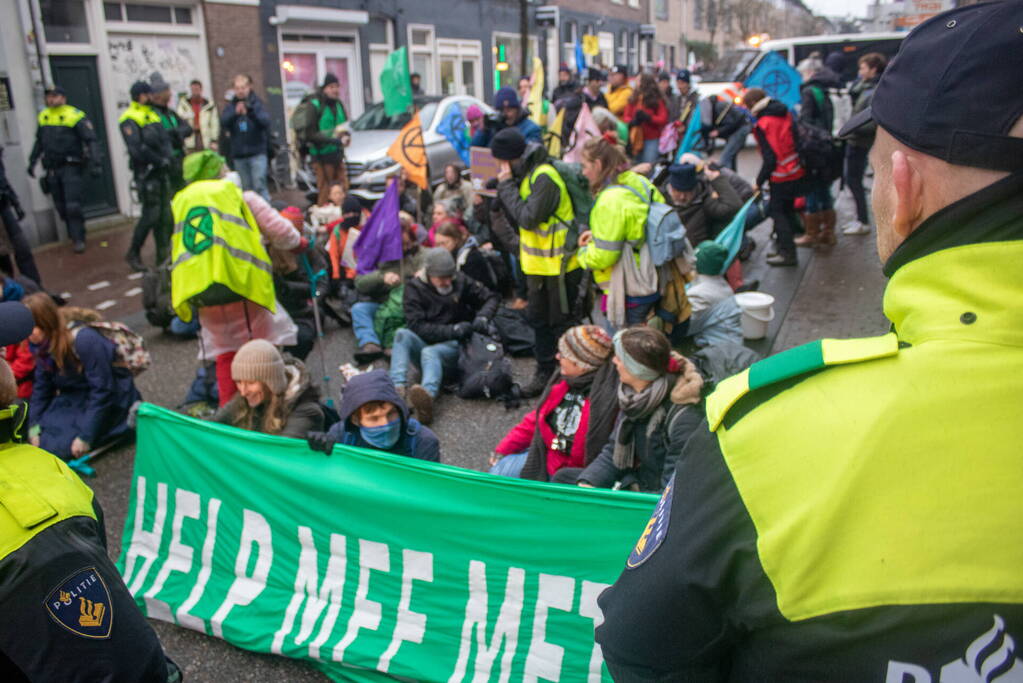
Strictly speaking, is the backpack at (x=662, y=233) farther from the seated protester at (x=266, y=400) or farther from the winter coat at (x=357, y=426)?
the seated protester at (x=266, y=400)

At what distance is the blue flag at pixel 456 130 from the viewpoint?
35.2 ft

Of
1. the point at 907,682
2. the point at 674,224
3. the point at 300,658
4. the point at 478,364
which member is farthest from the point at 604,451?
the point at 907,682

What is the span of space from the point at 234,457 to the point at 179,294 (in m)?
1.77

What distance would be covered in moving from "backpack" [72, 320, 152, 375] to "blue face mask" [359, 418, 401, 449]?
221cm

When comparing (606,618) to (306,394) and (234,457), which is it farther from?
(306,394)

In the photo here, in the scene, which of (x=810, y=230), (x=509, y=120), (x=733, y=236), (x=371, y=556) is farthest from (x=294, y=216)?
(x=810, y=230)

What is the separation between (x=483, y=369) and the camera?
20.1 feet

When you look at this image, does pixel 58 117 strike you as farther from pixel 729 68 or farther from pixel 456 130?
pixel 729 68

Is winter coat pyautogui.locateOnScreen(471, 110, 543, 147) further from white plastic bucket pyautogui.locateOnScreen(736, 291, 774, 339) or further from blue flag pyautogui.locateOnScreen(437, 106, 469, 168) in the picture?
white plastic bucket pyautogui.locateOnScreen(736, 291, 774, 339)

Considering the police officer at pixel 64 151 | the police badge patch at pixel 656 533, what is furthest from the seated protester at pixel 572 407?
the police officer at pixel 64 151

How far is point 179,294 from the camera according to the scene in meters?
4.90

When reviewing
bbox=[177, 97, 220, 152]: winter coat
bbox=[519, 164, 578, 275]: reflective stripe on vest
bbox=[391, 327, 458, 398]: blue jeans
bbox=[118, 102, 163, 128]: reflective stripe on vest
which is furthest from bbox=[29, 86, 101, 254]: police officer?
bbox=[519, 164, 578, 275]: reflective stripe on vest

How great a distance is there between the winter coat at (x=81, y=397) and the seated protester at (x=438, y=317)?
192 cm

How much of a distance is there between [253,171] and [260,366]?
818 centimetres
